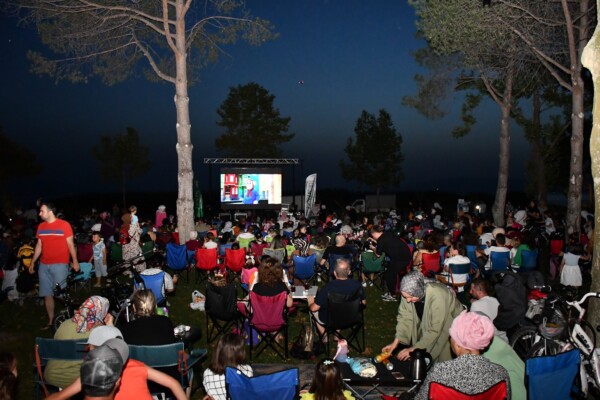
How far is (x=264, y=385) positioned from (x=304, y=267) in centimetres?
544

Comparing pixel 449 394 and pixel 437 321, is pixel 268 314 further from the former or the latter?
pixel 449 394

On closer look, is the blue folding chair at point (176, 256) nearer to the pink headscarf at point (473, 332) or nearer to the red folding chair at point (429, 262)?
the red folding chair at point (429, 262)

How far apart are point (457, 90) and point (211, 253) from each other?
43.1 ft

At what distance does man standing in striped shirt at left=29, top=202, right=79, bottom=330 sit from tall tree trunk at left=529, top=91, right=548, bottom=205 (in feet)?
66.1

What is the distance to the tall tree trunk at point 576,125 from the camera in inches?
446

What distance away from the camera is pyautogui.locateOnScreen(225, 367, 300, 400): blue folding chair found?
3.44 metres

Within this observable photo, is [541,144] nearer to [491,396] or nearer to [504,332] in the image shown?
[504,332]

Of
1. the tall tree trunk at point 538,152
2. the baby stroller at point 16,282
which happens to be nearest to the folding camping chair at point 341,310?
the baby stroller at point 16,282

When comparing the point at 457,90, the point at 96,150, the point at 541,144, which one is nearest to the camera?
the point at 457,90

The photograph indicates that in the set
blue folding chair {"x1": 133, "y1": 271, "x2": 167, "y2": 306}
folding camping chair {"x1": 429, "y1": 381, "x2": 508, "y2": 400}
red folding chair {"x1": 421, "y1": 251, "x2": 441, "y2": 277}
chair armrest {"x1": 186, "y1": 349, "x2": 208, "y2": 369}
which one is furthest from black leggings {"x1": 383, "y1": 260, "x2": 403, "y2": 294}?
folding camping chair {"x1": 429, "y1": 381, "x2": 508, "y2": 400}

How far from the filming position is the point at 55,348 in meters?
4.16

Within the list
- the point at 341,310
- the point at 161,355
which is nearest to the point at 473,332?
the point at 161,355

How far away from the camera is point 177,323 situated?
24.6ft

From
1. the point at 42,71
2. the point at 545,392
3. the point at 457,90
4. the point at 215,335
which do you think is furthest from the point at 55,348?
the point at 457,90
